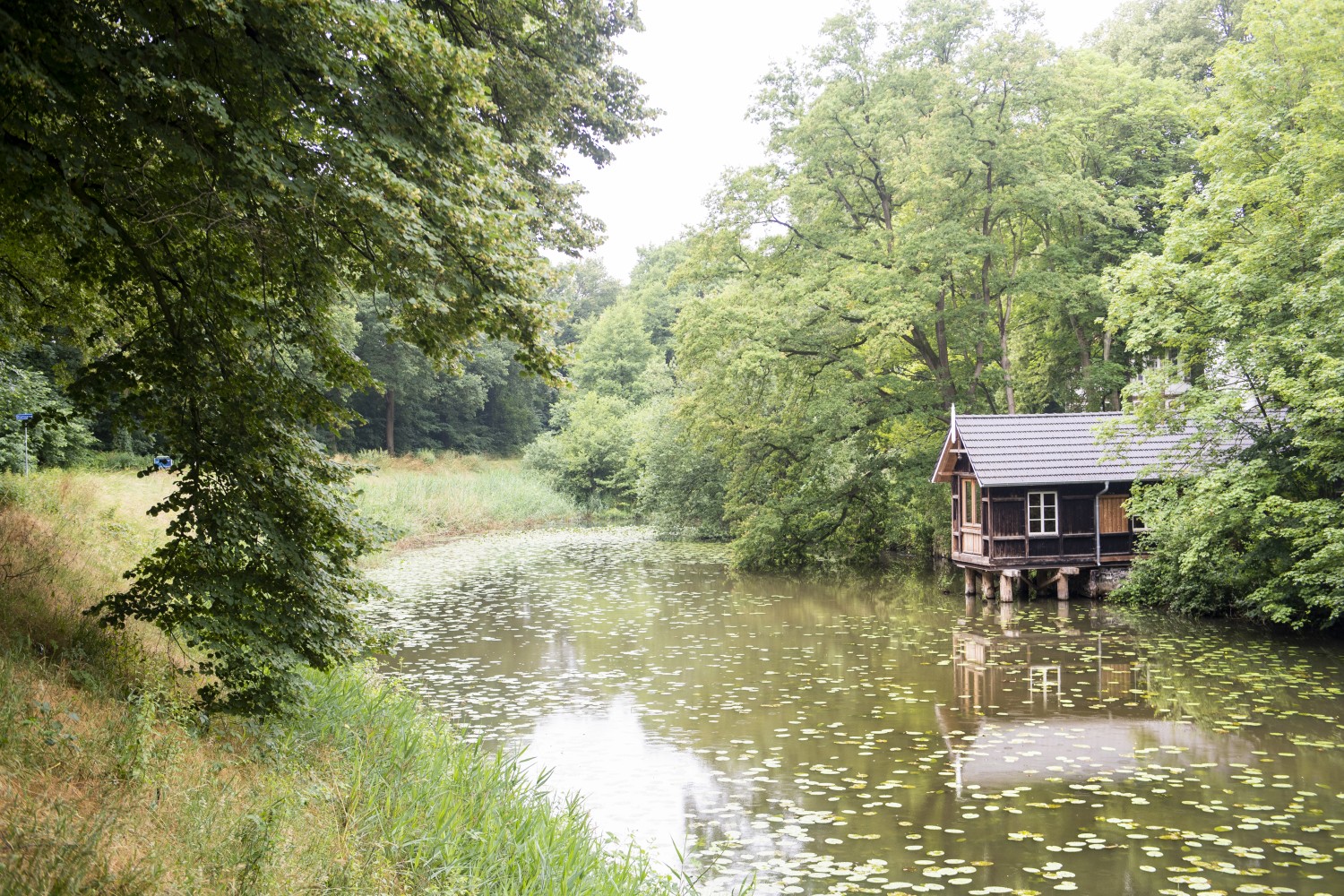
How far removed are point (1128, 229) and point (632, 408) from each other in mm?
32026

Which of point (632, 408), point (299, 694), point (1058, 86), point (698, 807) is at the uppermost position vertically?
point (1058, 86)

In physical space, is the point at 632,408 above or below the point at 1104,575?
above

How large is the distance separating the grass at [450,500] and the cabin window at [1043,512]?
56.3 ft

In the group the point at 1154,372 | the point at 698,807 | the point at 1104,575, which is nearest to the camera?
the point at 698,807

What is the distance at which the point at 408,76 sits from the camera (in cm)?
597

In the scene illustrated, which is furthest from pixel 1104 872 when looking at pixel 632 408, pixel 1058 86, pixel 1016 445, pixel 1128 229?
pixel 632 408

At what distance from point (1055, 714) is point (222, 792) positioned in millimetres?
9531

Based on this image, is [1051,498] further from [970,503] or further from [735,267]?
[735,267]

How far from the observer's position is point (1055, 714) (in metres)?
11.7

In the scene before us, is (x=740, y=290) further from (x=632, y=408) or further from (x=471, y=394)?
(x=471, y=394)

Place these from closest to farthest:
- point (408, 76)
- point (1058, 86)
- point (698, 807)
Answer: point (408, 76) < point (698, 807) < point (1058, 86)

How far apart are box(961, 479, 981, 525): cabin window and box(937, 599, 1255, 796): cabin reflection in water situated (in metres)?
5.23

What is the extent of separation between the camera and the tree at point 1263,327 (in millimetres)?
14656

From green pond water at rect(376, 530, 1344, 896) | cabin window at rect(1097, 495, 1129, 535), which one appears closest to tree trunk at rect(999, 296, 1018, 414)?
cabin window at rect(1097, 495, 1129, 535)
